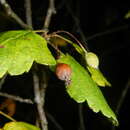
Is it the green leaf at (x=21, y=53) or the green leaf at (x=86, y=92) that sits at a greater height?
the green leaf at (x=21, y=53)

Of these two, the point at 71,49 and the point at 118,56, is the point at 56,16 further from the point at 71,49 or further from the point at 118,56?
the point at 71,49

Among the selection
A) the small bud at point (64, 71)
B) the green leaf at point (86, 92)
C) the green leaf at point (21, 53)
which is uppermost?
the green leaf at point (21, 53)

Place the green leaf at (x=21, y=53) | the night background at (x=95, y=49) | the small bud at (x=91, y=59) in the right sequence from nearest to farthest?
the green leaf at (x=21, y=53), the small bud at (x=91, y=59), the night background at (x=95, y=49)

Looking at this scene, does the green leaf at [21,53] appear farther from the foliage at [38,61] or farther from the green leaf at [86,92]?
the green leaf at [86,92]

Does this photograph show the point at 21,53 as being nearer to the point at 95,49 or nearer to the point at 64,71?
the point at 64,71

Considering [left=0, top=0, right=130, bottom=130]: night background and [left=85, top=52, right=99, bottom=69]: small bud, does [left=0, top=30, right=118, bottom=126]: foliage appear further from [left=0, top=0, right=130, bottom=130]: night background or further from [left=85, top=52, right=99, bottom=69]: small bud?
[left=0, top=0, right=130, bottom=130]: night background

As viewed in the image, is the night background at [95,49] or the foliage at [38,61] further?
the night background at [95,49]

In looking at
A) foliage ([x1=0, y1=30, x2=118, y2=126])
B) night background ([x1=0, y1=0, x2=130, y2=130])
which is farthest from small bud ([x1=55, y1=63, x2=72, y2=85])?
night background ([x1=0, y1=0, x2=130, y2=130])

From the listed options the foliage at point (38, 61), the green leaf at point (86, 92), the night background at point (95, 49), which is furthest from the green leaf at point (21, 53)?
the night background at point (95, 49)
